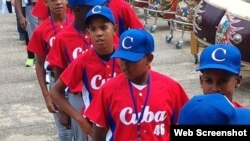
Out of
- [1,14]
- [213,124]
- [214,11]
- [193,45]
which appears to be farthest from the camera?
[1,14]

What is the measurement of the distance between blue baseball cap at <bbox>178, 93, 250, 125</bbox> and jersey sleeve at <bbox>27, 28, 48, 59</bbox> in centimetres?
268

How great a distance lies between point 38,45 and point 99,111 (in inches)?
59.1

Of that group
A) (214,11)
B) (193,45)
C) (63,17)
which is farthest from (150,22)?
(63,17)

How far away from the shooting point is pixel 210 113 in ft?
5.85

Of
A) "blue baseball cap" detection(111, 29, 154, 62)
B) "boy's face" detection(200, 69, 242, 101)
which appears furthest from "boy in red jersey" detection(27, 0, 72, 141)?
"boy's face" detection(200, 69, 242, 101)

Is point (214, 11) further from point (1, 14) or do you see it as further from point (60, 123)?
point (1, 14)

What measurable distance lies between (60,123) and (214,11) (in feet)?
12.1

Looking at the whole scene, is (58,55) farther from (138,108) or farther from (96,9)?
(138,108)

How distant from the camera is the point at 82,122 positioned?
11.8 feet

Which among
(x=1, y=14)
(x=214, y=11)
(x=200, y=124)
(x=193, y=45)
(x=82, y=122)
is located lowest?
(x=1, y=14)

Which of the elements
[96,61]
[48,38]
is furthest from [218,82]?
[48,38]

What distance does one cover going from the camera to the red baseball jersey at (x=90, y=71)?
3525 millimetres

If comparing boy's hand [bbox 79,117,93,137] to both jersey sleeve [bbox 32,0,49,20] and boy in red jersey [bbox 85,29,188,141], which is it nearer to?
boy in red jersey [bbox 85,29,188,141]

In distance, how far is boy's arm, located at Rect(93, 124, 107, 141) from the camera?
3238 millimetres
